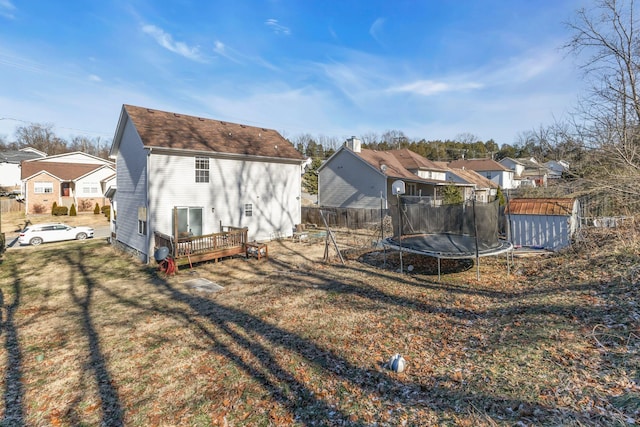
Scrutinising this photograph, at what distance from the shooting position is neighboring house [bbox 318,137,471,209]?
1051 inches

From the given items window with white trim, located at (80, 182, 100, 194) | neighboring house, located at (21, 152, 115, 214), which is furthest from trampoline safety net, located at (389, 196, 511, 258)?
window with white trim, located at (80, 182, 100, 194)

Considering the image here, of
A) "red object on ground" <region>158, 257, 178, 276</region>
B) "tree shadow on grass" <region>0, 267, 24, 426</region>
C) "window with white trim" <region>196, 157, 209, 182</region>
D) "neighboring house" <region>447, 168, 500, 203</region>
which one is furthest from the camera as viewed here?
"neighboring house" <region>447, 168, 500, 203</region>

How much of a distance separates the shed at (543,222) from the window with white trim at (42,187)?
3855cm

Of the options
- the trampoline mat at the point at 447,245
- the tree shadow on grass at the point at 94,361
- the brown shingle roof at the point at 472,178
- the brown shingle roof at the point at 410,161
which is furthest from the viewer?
the brown shingle roof at the point at 472,178

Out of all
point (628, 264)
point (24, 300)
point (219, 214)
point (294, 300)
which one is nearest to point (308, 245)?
point (219, 214)

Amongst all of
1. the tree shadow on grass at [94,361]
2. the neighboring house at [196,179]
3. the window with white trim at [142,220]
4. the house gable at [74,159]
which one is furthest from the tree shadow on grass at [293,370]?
the house gable at [74,159]

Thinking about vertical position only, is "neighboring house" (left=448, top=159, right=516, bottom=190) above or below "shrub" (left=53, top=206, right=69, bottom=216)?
above

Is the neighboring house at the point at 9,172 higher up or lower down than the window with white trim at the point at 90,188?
higher up

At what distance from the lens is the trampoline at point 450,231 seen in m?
11.0

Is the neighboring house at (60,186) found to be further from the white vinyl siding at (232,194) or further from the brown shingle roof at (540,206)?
the brown shingle roof at (540,206)

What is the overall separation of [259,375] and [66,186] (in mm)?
37423

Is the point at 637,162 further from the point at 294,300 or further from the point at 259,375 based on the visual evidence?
the point at 259,375

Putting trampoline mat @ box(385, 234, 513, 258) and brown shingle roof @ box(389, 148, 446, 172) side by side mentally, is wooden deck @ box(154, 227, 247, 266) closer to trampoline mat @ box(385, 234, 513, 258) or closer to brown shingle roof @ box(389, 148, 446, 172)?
trampoline mat @ box(385, 234, 513, 258)

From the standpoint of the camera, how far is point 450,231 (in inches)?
523
